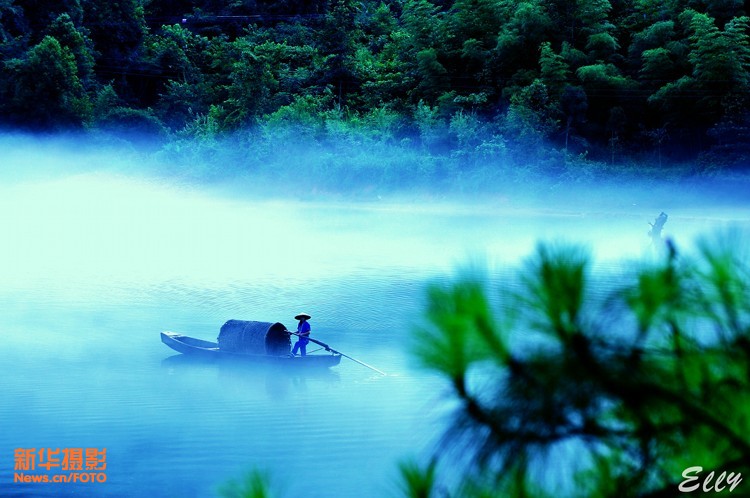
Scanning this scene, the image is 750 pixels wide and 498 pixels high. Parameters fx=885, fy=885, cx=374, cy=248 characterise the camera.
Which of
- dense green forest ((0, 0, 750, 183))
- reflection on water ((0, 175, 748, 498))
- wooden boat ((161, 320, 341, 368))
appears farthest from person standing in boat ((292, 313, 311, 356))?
dense green forest ((0, 0, 750, 183))

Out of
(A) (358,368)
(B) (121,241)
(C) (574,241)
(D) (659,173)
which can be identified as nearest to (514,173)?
(D) (659,173)

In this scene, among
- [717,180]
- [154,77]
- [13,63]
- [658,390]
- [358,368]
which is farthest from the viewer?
[154,77]

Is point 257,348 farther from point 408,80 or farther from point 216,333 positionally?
point 408,80

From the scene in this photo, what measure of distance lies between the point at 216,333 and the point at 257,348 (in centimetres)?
168

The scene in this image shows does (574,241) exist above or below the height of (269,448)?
above

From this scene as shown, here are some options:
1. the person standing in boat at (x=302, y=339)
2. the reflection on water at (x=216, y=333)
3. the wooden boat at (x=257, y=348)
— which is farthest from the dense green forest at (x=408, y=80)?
the wooden boat at (x=257, y=348)

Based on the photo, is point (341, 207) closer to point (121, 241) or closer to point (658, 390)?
A: point (121, 241)

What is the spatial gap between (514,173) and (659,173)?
3.33 metres

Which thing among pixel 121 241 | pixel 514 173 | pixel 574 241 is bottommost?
pixel 121 241

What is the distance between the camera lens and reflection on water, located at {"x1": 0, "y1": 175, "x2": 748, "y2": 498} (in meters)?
5.69

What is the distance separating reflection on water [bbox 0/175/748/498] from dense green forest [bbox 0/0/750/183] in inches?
104

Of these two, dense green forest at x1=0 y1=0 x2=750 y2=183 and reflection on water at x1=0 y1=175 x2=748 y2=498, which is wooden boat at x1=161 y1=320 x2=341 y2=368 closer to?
reflection on water at x1=0 y1=175 x2=748 y2=498

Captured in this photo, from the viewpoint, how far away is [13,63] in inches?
1080

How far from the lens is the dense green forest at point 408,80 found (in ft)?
69.3
